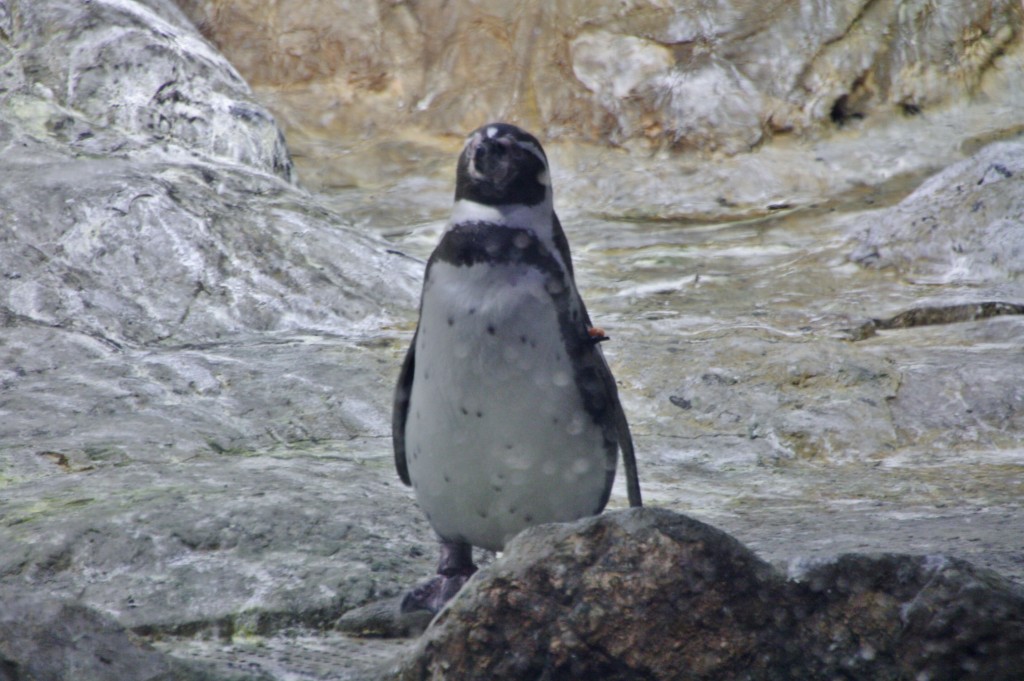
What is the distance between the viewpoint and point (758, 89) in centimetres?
933

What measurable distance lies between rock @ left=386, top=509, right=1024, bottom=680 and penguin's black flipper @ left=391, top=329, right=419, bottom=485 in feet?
3.57

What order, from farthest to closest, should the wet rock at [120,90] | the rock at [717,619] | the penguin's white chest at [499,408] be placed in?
the wet rock at [120,90], the penguin's white chest at [499,408], the rock at [717,619]

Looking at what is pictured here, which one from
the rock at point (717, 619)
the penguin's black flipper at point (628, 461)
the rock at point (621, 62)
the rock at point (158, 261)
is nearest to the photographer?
the rock at point (717, 619)

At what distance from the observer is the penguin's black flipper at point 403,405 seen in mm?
2918

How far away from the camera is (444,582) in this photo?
2592 mm

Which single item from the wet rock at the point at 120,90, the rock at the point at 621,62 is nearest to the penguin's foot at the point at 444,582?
the wet rock at the point at 120,90

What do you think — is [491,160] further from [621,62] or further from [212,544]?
[621,62]

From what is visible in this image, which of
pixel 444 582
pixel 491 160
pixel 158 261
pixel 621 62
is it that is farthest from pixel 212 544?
pixel 621 62

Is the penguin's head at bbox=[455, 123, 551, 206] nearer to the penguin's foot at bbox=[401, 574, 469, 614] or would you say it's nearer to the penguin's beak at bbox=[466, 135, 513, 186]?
the penguin's beak at bbox=[466, 135, 513, 186]

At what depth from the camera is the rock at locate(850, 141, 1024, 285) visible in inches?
257

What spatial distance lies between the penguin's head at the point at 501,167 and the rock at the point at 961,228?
4415 mm

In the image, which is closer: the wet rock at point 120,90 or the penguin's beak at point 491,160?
the penguin's beak at point 491,160

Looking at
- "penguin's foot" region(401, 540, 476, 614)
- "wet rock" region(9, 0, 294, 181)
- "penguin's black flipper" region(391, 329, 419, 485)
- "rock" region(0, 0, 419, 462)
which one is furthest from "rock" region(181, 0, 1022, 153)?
"penguin's foot" region(401, 540, 476, 614)

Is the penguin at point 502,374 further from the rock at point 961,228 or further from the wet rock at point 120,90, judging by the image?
the rock at point 961,228
